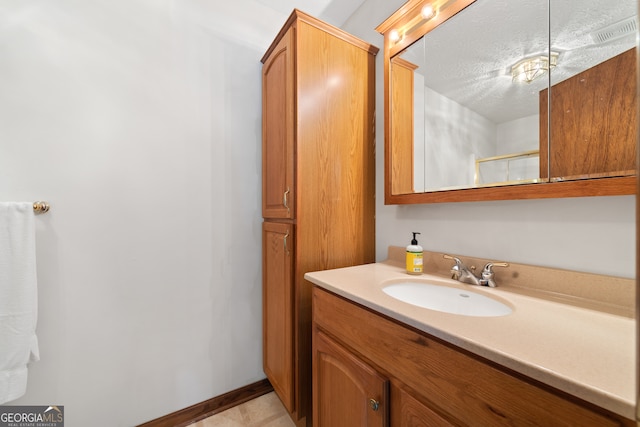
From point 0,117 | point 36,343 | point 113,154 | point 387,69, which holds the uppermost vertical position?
point 387,69

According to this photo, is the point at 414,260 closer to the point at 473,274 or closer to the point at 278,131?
the point at 473,274

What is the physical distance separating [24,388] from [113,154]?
103 centimetres

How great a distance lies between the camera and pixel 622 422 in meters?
0.33

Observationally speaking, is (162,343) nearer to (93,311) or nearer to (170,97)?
(93,311)

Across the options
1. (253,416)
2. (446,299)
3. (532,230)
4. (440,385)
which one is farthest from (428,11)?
(253,416)

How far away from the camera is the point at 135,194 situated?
1.21 meters

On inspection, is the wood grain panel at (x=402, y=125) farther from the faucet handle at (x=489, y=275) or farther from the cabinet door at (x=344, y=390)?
the cabinet door at (x=344, y=390)

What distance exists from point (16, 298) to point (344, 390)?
1345 mm

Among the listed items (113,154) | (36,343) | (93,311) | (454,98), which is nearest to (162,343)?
(93,311)

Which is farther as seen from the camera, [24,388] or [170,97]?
[170,97]

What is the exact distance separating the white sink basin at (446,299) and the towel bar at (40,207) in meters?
1.49

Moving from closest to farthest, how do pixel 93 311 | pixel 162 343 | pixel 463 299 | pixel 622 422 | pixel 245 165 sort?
pixel 622 422 → pixel 463 299 → pixel 93 311 → pixel 162 343 → pixel 245 165

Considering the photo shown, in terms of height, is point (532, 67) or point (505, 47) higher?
point (505, 47)

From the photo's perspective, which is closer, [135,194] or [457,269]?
[457,269]
